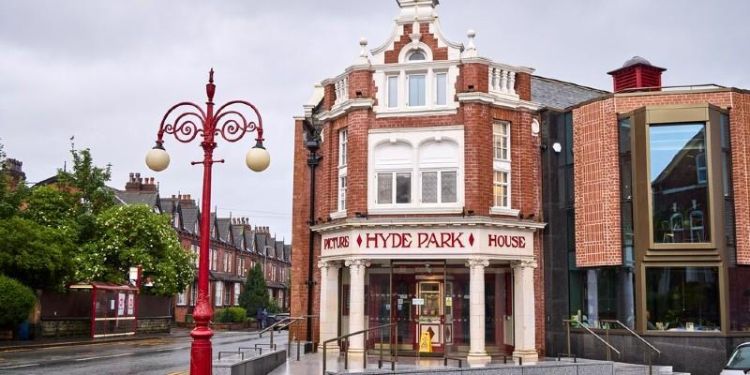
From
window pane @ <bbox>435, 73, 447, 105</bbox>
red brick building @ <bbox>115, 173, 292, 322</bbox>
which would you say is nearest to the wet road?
window pane @ <bbox>435, 73, 447, 105</bbox>

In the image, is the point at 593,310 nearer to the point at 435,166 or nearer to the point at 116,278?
the point at 435,166

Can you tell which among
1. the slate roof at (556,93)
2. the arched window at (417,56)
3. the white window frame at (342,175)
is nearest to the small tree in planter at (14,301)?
the white window frame at (342,175)

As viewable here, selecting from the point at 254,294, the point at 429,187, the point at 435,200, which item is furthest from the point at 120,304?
the point at 254,294

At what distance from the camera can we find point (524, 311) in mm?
23172

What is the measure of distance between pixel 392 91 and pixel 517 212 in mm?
5320

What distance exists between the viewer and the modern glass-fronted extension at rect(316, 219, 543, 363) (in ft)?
73.7

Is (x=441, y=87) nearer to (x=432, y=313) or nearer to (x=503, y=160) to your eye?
(x=503, y=160)

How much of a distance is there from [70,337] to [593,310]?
2525 cm

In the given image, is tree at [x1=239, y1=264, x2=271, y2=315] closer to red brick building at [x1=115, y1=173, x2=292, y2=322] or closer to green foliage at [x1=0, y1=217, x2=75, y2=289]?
red brick building at [x1=115, y1=173, x2=292, y2=322]

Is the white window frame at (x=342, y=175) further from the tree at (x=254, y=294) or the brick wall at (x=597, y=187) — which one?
the tree at (x=254, y=294)

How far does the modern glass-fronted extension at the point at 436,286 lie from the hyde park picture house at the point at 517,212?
44mm

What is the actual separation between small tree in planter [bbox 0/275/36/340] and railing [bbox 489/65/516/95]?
20.3 metres

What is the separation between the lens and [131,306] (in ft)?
137

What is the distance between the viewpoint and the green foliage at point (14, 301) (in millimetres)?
A: 30203
